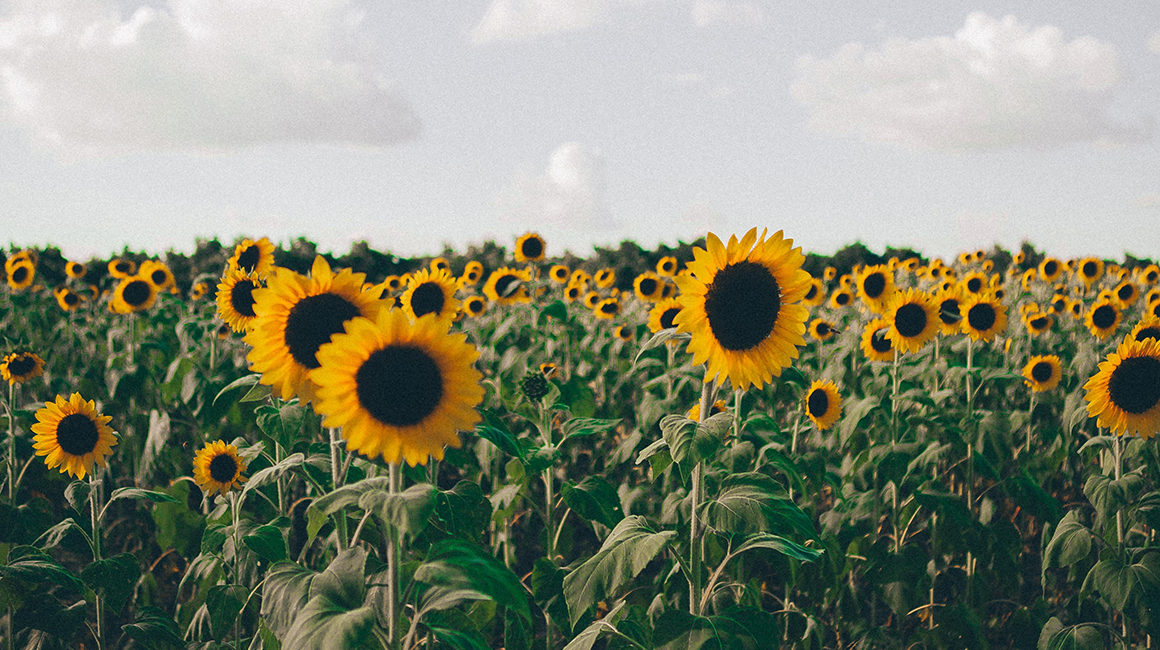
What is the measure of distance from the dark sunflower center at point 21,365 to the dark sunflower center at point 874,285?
6.00 meters

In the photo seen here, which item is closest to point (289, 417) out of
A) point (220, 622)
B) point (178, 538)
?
point (220, 622)

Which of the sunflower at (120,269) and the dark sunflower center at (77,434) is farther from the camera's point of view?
the sunflower at (120,269)

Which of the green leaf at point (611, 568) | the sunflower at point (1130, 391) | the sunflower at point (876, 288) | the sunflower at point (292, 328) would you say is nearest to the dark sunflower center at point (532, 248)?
the sunflower at point (876, 288)

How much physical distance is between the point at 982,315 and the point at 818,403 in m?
1.63

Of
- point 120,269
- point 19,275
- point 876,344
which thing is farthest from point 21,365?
point 120,269

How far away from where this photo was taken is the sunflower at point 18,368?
4445 mm

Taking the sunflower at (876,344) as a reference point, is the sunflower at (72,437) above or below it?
below

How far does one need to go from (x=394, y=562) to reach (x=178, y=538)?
8.49 feet

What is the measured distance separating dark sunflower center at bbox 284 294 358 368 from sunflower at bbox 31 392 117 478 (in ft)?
6.40

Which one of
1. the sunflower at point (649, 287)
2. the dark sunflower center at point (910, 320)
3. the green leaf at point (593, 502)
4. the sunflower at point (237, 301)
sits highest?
the sunflower at point (649, 287)

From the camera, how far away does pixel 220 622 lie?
2.73m

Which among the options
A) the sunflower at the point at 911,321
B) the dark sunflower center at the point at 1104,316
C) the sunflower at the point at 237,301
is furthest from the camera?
the dark sunflower center at the point at 1104,316

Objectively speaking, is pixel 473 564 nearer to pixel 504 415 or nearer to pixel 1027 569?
pixel 504 415

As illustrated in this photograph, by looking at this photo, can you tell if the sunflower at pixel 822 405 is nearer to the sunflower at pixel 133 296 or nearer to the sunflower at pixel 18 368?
the sunflower at pixel 18 368
